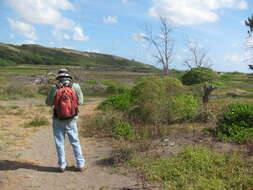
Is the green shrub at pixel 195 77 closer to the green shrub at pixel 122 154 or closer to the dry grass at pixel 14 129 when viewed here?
the dry grass at pixel 14 129

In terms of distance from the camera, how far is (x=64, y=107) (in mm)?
5762

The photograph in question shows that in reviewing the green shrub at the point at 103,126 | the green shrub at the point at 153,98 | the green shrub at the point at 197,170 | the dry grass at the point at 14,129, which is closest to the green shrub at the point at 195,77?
the dry grass at the point at 14,129

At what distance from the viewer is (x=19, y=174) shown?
5.96 m

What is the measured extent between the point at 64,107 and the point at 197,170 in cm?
259

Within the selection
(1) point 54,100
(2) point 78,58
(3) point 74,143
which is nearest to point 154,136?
(3) point 74,143

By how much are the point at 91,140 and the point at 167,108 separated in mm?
2780

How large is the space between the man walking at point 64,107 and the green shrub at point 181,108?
492 cm

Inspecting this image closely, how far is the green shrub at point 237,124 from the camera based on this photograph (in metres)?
7.58

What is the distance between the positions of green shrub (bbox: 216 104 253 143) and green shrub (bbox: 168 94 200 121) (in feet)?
6.50

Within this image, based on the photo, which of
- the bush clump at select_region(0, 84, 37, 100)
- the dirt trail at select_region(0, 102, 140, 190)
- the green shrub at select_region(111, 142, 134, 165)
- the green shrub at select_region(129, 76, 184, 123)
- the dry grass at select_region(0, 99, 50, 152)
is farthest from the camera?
the bush clump at select_region(0, 84, 37, 100)

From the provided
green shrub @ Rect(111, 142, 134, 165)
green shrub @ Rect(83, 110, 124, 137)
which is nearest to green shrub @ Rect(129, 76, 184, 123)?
green shrub @ Rect(83, 110, 124, 137)

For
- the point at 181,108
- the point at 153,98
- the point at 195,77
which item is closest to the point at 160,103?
the point at 153,98

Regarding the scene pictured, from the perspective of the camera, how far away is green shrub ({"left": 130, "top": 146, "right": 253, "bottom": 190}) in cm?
513

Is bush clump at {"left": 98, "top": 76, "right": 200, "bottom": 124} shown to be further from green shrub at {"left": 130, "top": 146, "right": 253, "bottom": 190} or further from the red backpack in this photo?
the red backpack
